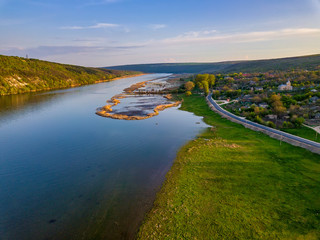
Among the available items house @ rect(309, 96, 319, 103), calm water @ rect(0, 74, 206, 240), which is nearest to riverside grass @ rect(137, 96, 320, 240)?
calm water @ rect(0, 74, 206, 240)

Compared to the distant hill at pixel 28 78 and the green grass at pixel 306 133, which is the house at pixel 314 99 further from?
the distant hill at pixel 28 78

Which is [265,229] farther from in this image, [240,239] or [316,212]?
[316,212]

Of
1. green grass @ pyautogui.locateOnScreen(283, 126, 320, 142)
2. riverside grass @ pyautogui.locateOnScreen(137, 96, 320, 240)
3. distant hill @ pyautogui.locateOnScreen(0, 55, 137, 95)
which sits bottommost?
riverside grass @ pyautogui.locateOnScreen(137, 96, 320, 240)

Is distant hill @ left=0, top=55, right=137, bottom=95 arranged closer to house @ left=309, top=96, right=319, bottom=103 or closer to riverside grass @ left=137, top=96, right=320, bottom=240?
riverside grass @ left=137, top=96, right=320, bottom=240

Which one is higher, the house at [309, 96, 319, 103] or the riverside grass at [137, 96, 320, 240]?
the house at [309, 96, 319, 103]

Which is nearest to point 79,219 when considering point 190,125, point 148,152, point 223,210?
point 223,210

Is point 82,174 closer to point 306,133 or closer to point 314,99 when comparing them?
point 306,133

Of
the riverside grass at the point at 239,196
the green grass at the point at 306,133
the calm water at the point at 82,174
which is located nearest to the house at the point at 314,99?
the green grass at the point at 306,133

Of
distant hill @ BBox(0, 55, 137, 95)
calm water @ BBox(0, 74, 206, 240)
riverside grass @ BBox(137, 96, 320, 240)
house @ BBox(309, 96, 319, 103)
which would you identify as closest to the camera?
riverside grass @ BBox(137, 96, 320, 240)
